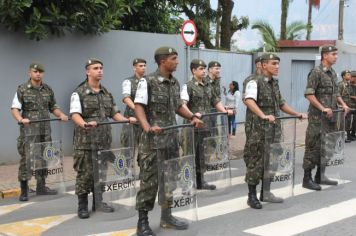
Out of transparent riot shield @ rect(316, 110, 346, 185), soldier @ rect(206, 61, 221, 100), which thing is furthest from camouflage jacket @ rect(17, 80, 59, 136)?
transparent riot shield @ rect(316, 110, 346, 185)

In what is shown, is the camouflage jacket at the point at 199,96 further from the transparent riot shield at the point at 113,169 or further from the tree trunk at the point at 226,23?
the tree trunk at the point at 226,23

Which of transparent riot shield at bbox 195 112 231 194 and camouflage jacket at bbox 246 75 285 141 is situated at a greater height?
camouflage jacket at bbox 246 75 285 141

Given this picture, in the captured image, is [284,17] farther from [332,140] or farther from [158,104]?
[158,104]

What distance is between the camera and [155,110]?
5.41 m

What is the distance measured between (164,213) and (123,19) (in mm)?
8550

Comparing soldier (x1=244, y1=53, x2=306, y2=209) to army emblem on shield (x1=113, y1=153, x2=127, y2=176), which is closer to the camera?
army emblem on shield (x1=113, y1=153, x2=127, y2=176)

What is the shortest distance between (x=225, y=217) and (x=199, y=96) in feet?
7.07

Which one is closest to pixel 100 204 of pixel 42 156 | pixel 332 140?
pixel 42 156

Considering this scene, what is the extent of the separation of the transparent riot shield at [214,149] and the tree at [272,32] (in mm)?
20216

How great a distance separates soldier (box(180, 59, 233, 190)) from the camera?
748 cm

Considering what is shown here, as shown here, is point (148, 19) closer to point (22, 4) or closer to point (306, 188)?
point (22, 4)

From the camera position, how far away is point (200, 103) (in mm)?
7758

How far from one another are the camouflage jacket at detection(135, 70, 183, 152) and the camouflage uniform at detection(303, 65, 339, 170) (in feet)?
9.14

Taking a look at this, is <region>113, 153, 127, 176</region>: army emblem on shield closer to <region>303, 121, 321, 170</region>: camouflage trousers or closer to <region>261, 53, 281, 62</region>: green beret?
<region>261, 53, 281, 62</region>: green beret
